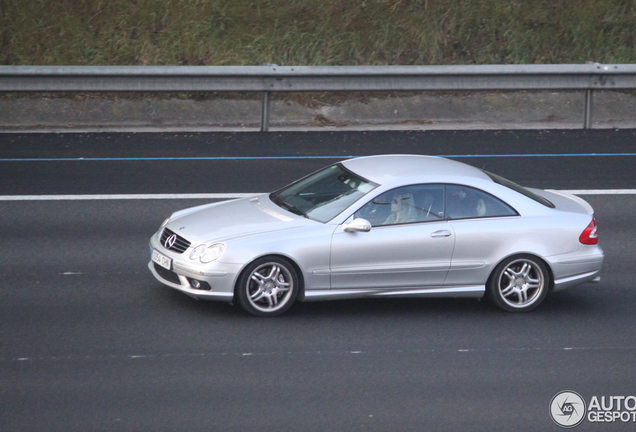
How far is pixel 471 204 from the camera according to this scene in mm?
8172

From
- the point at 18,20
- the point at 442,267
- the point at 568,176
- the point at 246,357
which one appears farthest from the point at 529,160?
the point at 18,20

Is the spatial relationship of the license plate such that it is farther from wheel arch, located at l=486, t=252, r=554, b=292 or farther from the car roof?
wheel arch, located at l=486, t=252, r=554, b=292

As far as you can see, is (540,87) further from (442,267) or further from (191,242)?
(191,242)

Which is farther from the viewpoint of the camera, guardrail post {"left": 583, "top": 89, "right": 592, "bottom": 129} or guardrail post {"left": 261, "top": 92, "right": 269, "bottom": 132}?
guardrail post {"left": 583, "top": 89, "right": 592, "bottom": 129}

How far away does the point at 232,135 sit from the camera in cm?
1592

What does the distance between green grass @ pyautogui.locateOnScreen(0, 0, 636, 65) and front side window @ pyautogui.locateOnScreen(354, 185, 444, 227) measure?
460 inches

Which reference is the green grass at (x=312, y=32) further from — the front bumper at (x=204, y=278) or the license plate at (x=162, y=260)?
the front bumper at (x=204, y=278)

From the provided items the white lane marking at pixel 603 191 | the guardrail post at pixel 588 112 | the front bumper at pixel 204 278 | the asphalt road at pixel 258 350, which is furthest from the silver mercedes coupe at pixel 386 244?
the guardrail post at pixel 588 112

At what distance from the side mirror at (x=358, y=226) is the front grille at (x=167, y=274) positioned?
157 centimetres

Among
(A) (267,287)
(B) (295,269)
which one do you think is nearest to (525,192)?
(B) (295,269)

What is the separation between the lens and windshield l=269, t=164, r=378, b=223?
804 centimetres

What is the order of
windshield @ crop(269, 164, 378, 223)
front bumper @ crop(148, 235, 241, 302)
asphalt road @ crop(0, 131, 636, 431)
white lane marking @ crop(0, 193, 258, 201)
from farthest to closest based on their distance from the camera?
white lane marking @ crop(0, 193, 258, 201) → windshield @ crop(269, 164, 378, 223) → front bumper @ crop(148, 235, 241, 302) → asphalt road @ crop(0, 131, 636, 431)

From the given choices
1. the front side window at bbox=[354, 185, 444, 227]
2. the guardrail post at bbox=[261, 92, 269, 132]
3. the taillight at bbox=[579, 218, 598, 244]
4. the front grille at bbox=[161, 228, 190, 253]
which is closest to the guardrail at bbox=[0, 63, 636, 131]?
the guardrail post at bbox=[261, 92, 269, 132]

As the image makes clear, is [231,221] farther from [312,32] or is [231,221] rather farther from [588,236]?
[312,32]
